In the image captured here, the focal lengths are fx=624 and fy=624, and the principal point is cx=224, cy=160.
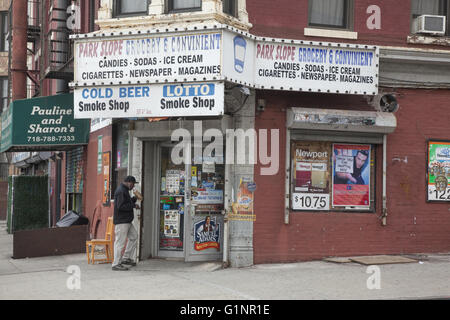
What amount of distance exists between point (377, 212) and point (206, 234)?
11.3ft

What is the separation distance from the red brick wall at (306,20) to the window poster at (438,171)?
2067 millimetres

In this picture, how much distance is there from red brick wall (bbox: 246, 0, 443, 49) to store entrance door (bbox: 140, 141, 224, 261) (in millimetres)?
2904

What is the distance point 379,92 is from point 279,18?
2.53m

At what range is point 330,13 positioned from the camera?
12.5 m

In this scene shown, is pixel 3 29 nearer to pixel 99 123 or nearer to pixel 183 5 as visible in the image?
pixel 99 123

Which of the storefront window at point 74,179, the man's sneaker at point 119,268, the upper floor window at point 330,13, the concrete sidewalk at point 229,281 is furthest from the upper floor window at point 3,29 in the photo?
the man's sneaker at point 119,268

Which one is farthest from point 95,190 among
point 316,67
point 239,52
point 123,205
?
point 316,67

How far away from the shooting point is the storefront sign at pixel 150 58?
35.3 feet

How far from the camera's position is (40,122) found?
51.1 ft

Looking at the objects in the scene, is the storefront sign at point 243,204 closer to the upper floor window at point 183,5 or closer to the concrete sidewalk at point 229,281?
the concrete sidewalk at point 229,281

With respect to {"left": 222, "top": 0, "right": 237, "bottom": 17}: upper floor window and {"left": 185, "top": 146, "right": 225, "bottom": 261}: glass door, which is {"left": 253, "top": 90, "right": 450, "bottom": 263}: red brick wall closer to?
{"left": 185, "top": 146, "right": 225, "bottom": 261}: glass door
